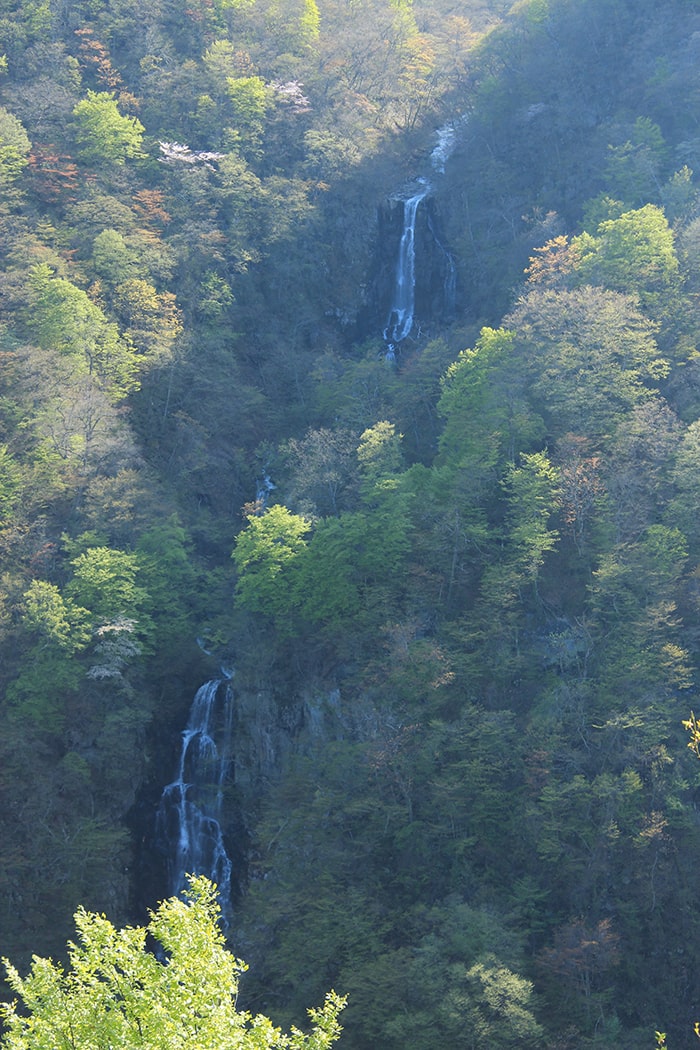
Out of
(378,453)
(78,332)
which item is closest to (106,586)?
(378,453)

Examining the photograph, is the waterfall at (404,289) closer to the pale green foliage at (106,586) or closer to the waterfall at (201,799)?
the pale green foliage at (106,586)

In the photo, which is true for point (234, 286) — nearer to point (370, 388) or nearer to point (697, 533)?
point (370, 388)

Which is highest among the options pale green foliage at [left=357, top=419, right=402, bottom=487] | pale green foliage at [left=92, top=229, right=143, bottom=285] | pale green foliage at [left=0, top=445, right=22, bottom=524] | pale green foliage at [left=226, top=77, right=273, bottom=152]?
pale green foliage at [left=226, top=77, right=273, bottom=152]

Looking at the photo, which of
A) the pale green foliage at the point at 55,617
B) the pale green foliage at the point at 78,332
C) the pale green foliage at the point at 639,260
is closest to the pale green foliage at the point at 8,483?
the pale green foliage at the point at 55,617

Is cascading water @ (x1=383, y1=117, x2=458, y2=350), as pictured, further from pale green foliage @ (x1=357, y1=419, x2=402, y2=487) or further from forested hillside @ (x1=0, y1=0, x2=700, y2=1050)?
pale green foliage @ (x1=357, y1=419, x2=402, y2=487)

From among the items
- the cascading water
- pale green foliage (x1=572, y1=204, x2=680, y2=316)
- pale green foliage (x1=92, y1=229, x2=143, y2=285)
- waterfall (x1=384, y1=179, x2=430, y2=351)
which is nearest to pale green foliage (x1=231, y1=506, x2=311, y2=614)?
pale green foliage (x1=572, y1=204, x2=680, y2=316)
